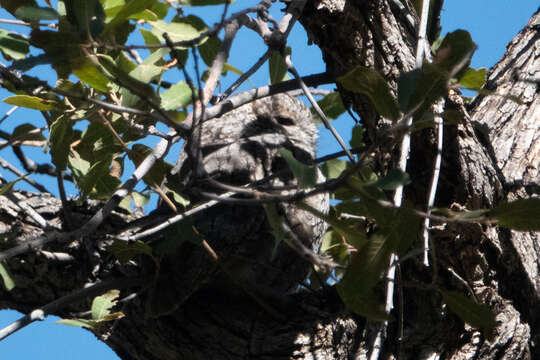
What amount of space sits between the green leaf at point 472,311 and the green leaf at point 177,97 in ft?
2.31

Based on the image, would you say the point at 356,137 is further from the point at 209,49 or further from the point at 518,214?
the point at 518,214

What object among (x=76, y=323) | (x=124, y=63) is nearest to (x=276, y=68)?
(x=124, y=63)

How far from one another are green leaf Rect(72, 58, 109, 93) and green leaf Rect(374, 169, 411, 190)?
25.4 inches

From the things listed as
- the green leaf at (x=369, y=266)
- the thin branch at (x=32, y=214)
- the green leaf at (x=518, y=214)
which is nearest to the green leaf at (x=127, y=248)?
the thin branch at (x=32, y=214)

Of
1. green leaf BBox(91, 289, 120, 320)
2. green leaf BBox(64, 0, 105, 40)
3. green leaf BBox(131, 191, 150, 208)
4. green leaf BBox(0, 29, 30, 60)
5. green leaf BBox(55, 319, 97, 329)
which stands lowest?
green leaf BBox(55, 319, 97, 329)

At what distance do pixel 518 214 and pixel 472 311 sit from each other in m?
0.29

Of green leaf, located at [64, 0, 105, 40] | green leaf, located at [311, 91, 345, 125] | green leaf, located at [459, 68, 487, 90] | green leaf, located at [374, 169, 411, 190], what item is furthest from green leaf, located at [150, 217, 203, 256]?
green leaf, located at [311, 91, 345, 125]

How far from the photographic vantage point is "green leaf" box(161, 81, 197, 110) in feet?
4.03

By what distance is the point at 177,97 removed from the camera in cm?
124

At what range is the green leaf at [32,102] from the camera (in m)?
1.52

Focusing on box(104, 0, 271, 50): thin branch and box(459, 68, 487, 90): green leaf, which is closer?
box(104, 0, 271, 50): thin branch

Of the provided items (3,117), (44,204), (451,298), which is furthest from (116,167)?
(451,298)

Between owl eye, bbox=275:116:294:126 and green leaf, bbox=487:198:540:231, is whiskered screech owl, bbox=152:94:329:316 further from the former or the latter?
green leaf, bbox=487:198:540:231

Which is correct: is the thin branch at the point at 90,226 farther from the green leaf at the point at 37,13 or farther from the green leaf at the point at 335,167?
the green leaf at the point at 335,167
